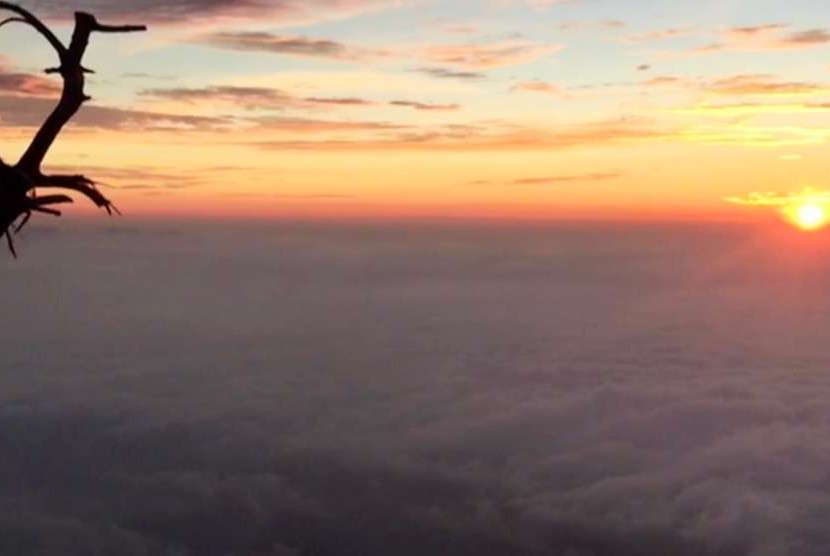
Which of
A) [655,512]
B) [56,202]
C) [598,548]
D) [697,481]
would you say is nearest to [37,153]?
[56,202]

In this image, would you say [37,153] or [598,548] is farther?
[598,548]

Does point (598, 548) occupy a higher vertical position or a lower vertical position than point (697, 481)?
lower

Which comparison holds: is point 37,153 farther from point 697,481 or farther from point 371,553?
point 697,481

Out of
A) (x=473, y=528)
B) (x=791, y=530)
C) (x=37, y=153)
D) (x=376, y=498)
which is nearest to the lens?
(x=37, y=153)

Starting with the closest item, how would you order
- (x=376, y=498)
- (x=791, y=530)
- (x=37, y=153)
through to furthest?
(x=37, y=153) → (x=791, y=530) → (x=376, y=498)

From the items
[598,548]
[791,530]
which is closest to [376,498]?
[598,548]

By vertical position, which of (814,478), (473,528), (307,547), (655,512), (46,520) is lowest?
(46,520)
